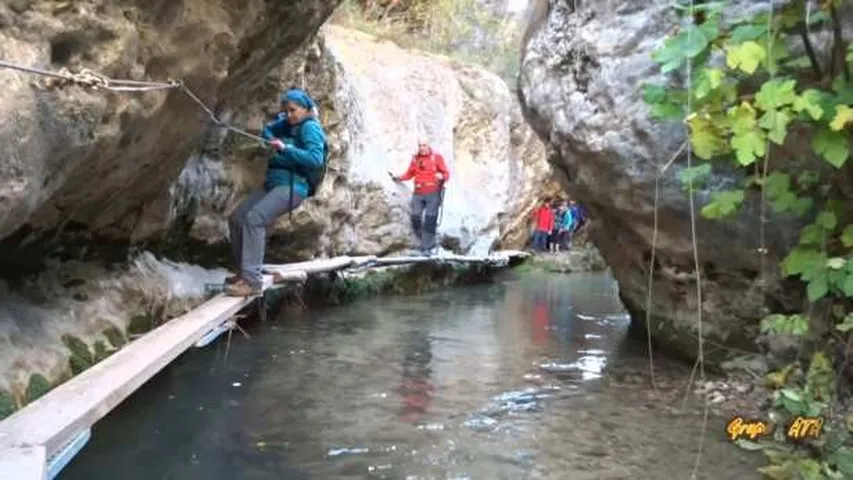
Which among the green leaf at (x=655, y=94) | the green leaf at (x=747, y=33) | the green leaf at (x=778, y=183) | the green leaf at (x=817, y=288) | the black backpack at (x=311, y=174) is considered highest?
the green leaf at (x=747, y=33)

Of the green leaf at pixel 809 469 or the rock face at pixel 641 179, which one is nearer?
the green leaf at pixel 809 469

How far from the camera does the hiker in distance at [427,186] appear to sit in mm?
16047

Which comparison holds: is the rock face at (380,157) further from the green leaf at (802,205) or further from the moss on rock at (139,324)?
the green leaf at (802,205)

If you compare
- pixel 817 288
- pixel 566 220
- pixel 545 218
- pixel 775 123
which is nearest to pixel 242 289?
pixel 817 288

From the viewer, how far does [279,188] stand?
7.76 m

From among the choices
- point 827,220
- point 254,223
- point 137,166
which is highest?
point 137,166

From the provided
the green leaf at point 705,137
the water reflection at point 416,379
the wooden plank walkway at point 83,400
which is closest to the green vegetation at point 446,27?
the water reflection at point 416,379

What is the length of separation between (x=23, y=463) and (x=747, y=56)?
11.9ft

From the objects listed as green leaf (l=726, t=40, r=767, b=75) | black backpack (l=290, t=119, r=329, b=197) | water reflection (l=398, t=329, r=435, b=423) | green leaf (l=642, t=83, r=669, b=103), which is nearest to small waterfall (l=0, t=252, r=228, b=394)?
black backpack (l=290, t=119, r=329, b=197)

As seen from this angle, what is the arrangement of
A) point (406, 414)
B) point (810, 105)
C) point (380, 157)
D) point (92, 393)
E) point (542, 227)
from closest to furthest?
point (92, 393) → point (810, 105) → point (406, 414) → point (380, 157) → point (542, 227)

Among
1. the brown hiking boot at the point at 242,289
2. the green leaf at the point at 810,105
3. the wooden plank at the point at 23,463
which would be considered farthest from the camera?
the brown hiking boot at the point at 242,289

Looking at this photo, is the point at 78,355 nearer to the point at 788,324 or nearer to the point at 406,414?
the point at 406,414

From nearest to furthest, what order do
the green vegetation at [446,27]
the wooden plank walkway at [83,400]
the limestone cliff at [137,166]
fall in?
the wooden plank walkway at [83,400] → the limestone cliff at [137,166] → the green vegetation at [446,27]

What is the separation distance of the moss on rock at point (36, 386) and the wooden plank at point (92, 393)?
584 millimetres
